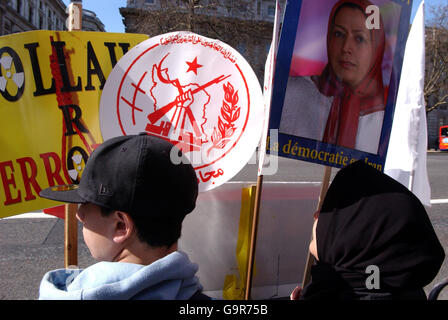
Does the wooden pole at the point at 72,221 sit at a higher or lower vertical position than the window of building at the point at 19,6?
lower

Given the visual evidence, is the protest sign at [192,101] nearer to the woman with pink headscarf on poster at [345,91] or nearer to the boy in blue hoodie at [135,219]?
the woman with pink headscarf on poster at [345,91]

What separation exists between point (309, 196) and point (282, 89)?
3.86 ft

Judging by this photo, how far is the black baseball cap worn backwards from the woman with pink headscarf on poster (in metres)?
1.27

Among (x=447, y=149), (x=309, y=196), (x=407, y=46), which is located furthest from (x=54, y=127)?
(x=447, y=149)

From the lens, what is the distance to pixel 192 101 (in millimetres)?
2186

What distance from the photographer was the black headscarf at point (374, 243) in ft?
3.46

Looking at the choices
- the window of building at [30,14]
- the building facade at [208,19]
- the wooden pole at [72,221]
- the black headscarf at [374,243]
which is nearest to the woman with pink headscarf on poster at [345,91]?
the black headscarf at [374,243]

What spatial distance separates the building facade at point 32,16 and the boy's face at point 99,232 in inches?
1342

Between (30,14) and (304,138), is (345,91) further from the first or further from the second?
(30,14)

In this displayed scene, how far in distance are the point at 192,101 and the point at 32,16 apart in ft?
183

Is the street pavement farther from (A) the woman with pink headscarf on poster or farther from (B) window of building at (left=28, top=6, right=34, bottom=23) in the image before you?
(B) window of building at (left=28, top=6, right=34, bottom=23)

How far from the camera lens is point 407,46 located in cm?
261

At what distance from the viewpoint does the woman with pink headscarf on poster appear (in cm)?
223

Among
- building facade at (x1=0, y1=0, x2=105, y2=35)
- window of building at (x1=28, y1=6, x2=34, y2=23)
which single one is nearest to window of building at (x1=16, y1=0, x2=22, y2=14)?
building facade at (x1=0, y1=0, x2=105, y2=35)
